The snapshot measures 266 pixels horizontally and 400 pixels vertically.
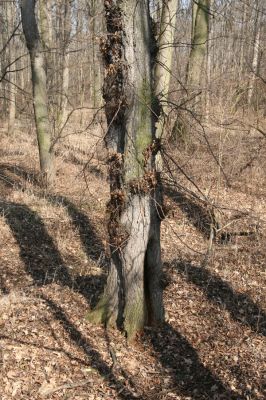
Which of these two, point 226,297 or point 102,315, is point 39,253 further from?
point 226,297

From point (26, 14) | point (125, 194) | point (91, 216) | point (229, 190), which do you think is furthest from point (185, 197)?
point (125, 194)

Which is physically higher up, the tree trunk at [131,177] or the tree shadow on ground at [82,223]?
the tree trunk at [131,177]

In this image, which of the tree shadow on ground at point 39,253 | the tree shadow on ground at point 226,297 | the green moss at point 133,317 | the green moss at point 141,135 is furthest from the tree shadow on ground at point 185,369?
the green moss at point 141,135

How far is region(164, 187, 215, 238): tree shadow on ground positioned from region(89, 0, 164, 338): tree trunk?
12.7ft

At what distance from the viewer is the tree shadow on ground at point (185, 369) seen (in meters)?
3.96

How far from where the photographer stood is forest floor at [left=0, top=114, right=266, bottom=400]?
4.00 m

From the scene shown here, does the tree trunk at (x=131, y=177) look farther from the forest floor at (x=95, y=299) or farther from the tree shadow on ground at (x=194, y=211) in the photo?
the tree shadow on ground at (x=194, y=211)

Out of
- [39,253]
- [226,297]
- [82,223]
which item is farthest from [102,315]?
[82,223]

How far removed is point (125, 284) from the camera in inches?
180

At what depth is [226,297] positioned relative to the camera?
5.64 meters

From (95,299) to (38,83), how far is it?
18.7ft

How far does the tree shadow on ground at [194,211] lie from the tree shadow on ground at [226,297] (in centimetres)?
205

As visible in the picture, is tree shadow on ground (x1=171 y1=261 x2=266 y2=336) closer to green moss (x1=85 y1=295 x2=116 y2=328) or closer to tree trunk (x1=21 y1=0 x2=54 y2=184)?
green moss (x1=85 y1=295 x2=116 y2=328)

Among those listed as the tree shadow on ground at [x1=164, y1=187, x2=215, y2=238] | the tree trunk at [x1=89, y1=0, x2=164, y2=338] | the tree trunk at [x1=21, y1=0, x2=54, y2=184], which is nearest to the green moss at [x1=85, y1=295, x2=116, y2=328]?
the tree trunk at [x1=89, y1=0, x2=164, y2=338]
